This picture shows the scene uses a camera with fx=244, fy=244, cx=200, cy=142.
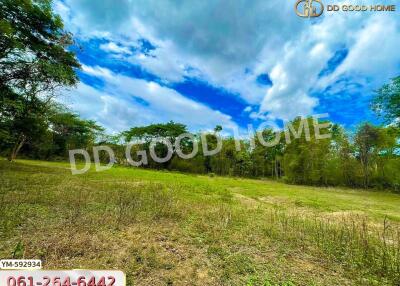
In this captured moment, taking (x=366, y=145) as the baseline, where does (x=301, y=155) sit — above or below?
below

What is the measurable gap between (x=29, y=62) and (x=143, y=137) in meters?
33.2

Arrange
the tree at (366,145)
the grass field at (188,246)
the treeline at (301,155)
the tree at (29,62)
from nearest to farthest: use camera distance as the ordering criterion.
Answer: the grass field at (188,246) → the tree at (29,62) → the tree at (366,145) → the treeline at (301,155)

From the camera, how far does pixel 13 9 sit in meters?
12.2

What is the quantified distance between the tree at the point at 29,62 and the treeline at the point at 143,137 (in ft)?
0.14

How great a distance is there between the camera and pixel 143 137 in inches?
1791

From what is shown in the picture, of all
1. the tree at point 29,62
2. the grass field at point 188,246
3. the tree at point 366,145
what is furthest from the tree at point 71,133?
the tree at point 366,145

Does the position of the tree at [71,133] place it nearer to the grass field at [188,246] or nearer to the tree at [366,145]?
the grass field at [188,246]

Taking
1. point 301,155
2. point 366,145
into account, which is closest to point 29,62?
point 301,155

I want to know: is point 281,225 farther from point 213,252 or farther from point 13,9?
point 13,9

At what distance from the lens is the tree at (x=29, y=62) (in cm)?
1195

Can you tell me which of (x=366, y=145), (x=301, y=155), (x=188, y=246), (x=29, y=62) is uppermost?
(x=29, y=62)

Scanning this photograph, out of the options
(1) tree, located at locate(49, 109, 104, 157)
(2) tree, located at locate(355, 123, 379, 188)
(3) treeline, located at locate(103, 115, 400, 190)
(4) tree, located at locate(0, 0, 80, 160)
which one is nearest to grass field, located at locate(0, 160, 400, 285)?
(4) tree, located at locate(0, 0, 80, 160)

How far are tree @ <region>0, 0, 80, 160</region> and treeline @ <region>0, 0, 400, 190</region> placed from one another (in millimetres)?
41

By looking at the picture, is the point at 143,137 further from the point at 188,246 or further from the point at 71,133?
the point at 188,246
